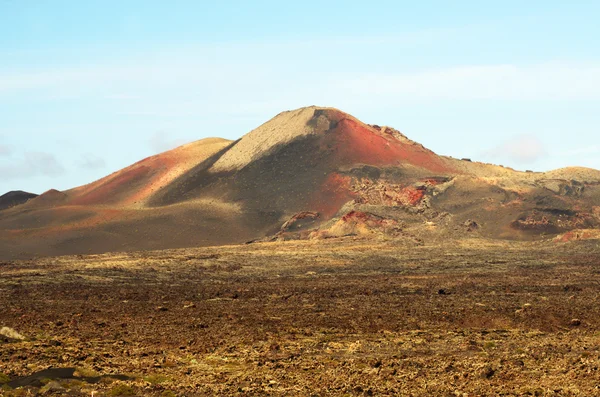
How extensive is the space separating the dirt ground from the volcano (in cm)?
2649

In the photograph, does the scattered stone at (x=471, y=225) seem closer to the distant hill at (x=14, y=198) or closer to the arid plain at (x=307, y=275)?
the arid plain at (x=307, y=275)

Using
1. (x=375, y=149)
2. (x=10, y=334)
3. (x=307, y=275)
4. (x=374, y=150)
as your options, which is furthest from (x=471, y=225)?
(x=10, y=334)

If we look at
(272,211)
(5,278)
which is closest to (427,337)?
(5,278)

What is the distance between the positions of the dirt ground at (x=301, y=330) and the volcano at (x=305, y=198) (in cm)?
2649

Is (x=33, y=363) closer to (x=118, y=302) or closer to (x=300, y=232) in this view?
(x=118, y=302)

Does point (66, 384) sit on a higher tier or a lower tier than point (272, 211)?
lower

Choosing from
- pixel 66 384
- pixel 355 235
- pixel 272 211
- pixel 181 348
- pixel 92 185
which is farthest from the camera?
pixel 92 185

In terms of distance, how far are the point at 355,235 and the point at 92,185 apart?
221ft

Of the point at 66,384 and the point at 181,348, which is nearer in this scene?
the point at 66,384

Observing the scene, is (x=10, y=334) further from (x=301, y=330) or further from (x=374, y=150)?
(x=374, y=150)

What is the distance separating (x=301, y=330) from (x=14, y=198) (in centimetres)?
12194

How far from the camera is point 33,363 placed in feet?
70.1

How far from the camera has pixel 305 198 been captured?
105 metres

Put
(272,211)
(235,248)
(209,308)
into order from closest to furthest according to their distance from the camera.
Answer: (209,308) → (235,248) → (272,211)
